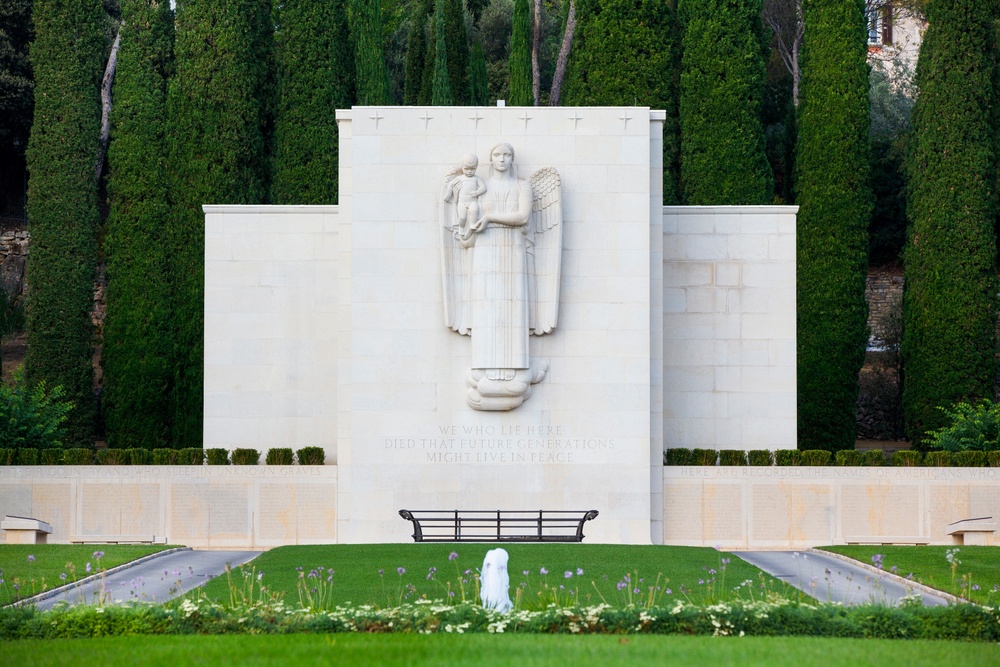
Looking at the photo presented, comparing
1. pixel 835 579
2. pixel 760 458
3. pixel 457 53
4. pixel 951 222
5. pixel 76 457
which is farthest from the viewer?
pixel 457 53

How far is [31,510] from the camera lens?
83.7 feet

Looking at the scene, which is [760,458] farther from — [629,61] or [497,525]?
[629,61]

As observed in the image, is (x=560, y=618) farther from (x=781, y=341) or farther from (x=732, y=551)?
(x=781, y=341)

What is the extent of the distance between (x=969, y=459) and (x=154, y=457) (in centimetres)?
1504

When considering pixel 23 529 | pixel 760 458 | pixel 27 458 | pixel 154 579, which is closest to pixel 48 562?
pixel 154 579

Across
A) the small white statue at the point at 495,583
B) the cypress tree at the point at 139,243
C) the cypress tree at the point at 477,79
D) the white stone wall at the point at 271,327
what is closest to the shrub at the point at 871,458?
the white stone wall at the point at 271,327

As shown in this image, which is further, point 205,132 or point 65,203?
Result: point 65,203

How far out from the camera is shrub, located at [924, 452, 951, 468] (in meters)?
26.3

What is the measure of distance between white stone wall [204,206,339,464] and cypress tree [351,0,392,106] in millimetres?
10212

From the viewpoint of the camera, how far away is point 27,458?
1043 inches

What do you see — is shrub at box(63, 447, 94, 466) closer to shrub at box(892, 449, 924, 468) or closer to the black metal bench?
the black metal bench

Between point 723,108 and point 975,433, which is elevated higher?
point 723,108

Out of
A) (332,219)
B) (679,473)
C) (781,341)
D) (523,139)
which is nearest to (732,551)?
(679,473)

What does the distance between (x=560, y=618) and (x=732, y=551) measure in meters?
12.0
